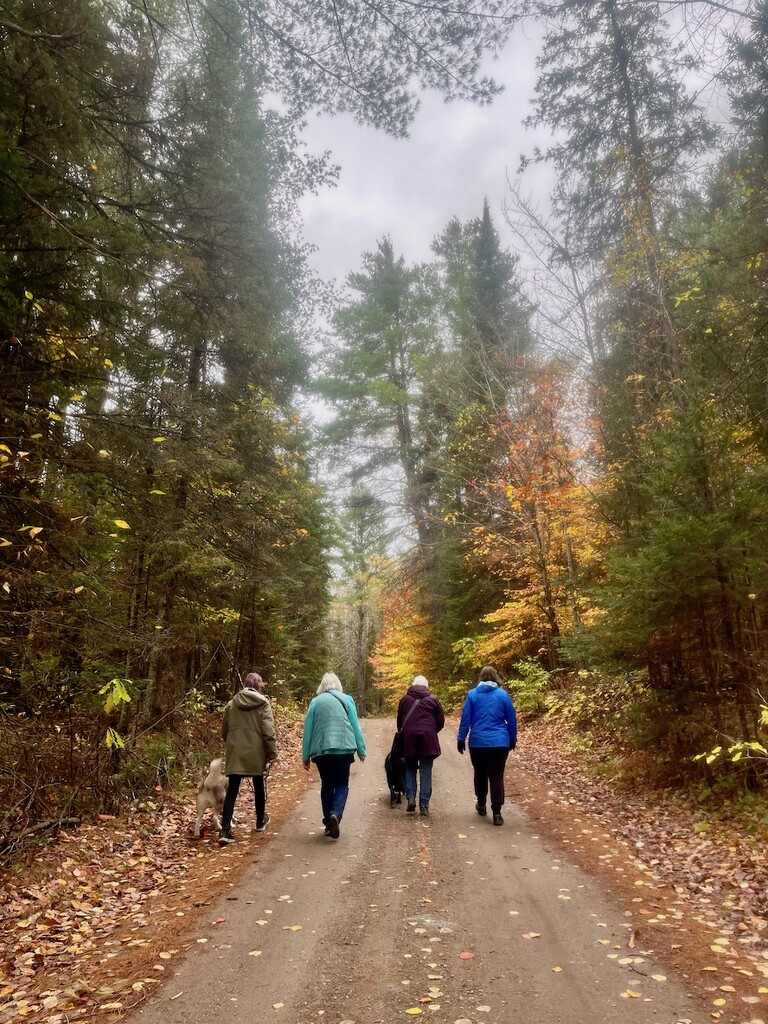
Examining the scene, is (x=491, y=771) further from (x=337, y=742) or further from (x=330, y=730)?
(x=330, y=730)

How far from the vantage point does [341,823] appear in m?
8.29

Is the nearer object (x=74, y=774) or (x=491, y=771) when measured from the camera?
(x=74, y=774)

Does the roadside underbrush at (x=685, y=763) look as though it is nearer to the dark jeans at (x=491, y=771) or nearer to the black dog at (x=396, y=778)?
the dark jeans at (x=491, y=771)

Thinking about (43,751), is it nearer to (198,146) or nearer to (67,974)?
(67,974)

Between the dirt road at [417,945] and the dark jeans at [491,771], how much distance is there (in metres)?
0.82

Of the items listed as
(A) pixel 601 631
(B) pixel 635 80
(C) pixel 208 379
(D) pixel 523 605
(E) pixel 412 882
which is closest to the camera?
(E) pixel 412 882

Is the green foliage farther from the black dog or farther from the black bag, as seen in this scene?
the black bag

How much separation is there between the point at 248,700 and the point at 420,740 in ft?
8.53

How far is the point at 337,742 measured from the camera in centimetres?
761

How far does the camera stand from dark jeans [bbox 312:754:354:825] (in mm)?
7641

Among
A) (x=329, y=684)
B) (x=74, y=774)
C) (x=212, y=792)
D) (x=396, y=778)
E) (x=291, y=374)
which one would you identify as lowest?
(x=396, y=778)

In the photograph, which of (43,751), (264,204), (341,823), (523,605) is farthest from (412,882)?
(264,204)

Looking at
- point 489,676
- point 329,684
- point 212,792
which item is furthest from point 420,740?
point 212,792

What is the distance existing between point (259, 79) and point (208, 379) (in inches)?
283
